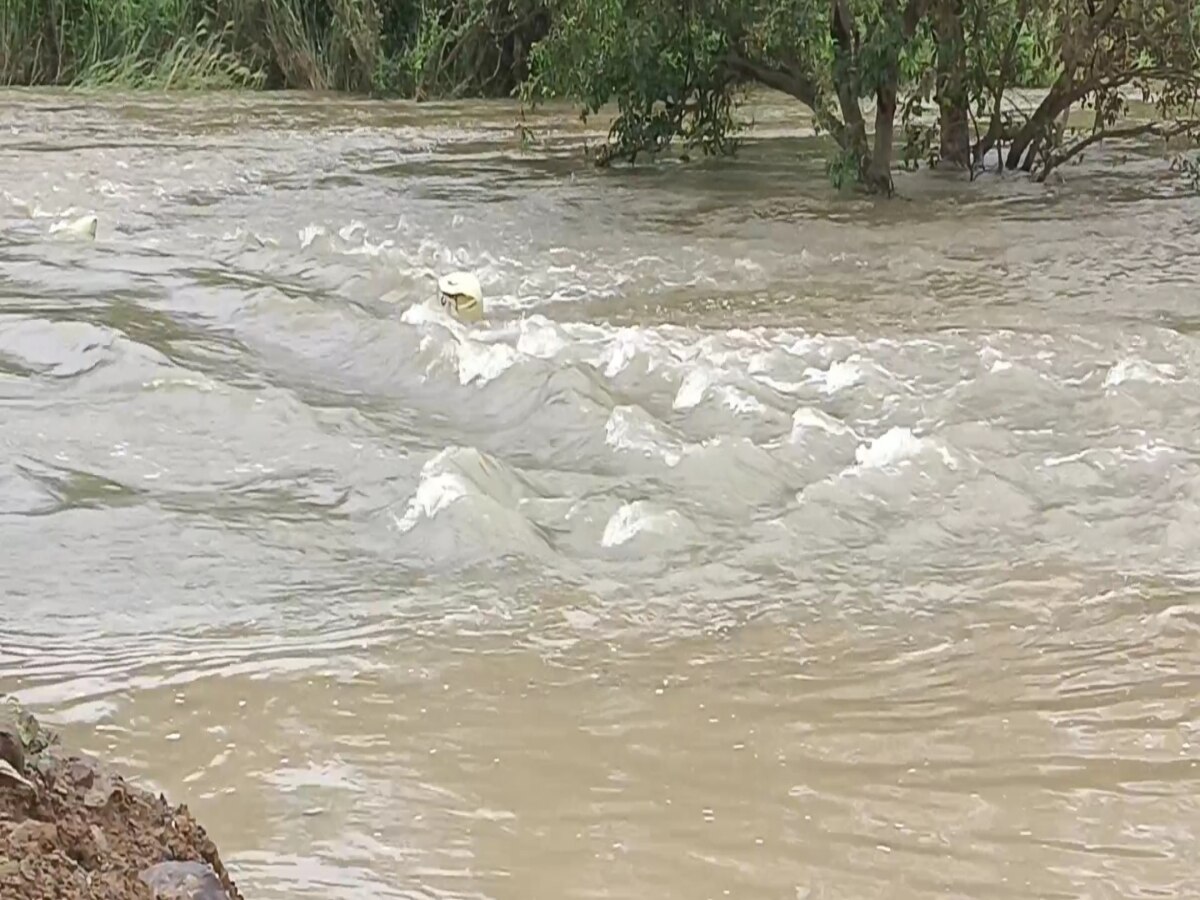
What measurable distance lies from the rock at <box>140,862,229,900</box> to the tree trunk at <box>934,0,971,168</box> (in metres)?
9.17

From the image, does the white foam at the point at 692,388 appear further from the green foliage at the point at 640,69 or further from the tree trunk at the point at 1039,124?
the tree trunk at the point at 1039,124

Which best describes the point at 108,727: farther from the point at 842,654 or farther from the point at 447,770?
the point at 842,654

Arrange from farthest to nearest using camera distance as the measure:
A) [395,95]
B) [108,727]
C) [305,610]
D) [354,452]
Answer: [395,95], [354,452], [305,610], [108,727]

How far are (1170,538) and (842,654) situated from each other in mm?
1192

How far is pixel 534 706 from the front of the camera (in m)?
3.34

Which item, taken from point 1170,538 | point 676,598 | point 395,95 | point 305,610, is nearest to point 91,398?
point 305,610

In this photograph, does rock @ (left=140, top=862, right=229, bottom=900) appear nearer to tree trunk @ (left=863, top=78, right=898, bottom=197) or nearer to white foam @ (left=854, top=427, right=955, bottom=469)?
white foam @ (left=854, top=427, right=955, bottom=469)

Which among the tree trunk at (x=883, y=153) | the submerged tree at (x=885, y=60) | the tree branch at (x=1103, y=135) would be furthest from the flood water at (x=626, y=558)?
the tree branch at (x=1103, y=135)

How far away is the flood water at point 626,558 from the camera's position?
286cm

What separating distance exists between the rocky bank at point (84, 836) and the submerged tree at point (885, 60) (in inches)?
328

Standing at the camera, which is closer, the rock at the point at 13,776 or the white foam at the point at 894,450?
the rock at the point at 13,776

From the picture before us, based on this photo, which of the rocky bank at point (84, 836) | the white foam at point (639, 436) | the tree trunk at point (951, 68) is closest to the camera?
the rocky bank at point (84, 836)

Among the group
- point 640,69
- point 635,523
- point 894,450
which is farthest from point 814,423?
point 640,69

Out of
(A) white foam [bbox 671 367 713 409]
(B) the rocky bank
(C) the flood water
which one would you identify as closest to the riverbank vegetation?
(C) the flood water
